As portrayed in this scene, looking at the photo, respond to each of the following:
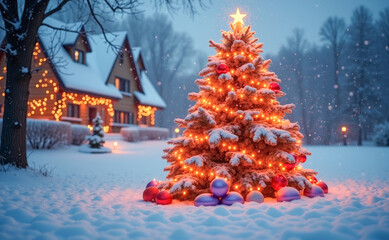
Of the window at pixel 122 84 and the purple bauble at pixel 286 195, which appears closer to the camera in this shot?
the purple bauble at pixel 286 195

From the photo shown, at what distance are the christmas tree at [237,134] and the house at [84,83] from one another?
1062 cm

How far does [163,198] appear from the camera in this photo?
4543 mm

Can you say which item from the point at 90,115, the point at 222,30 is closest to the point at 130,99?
the point at 90,115

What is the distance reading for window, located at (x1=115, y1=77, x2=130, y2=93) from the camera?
23516mm

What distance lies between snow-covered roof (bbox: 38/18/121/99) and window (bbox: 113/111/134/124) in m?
2.87

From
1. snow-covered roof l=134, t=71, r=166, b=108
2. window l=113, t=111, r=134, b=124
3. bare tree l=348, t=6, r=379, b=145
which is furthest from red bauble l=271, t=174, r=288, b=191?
bare tree l=348, t=6, r=379, b=145

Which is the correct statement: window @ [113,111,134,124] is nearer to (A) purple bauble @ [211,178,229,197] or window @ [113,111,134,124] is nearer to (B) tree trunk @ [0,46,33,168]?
(B) tree trunk @ [0,46,33,168]

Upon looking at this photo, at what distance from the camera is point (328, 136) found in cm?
3366

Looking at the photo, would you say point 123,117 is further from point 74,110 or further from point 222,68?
point 222,68

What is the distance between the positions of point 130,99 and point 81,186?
19685 mm

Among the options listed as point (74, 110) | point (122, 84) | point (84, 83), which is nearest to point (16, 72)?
point (84, 83)

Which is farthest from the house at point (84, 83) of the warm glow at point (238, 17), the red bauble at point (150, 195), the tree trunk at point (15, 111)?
the red bauble at point (150, 195)

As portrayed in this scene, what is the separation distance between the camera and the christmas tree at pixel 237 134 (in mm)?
4668

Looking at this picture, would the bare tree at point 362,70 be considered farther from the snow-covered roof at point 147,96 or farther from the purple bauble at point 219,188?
the purple bauble at point 219,188
